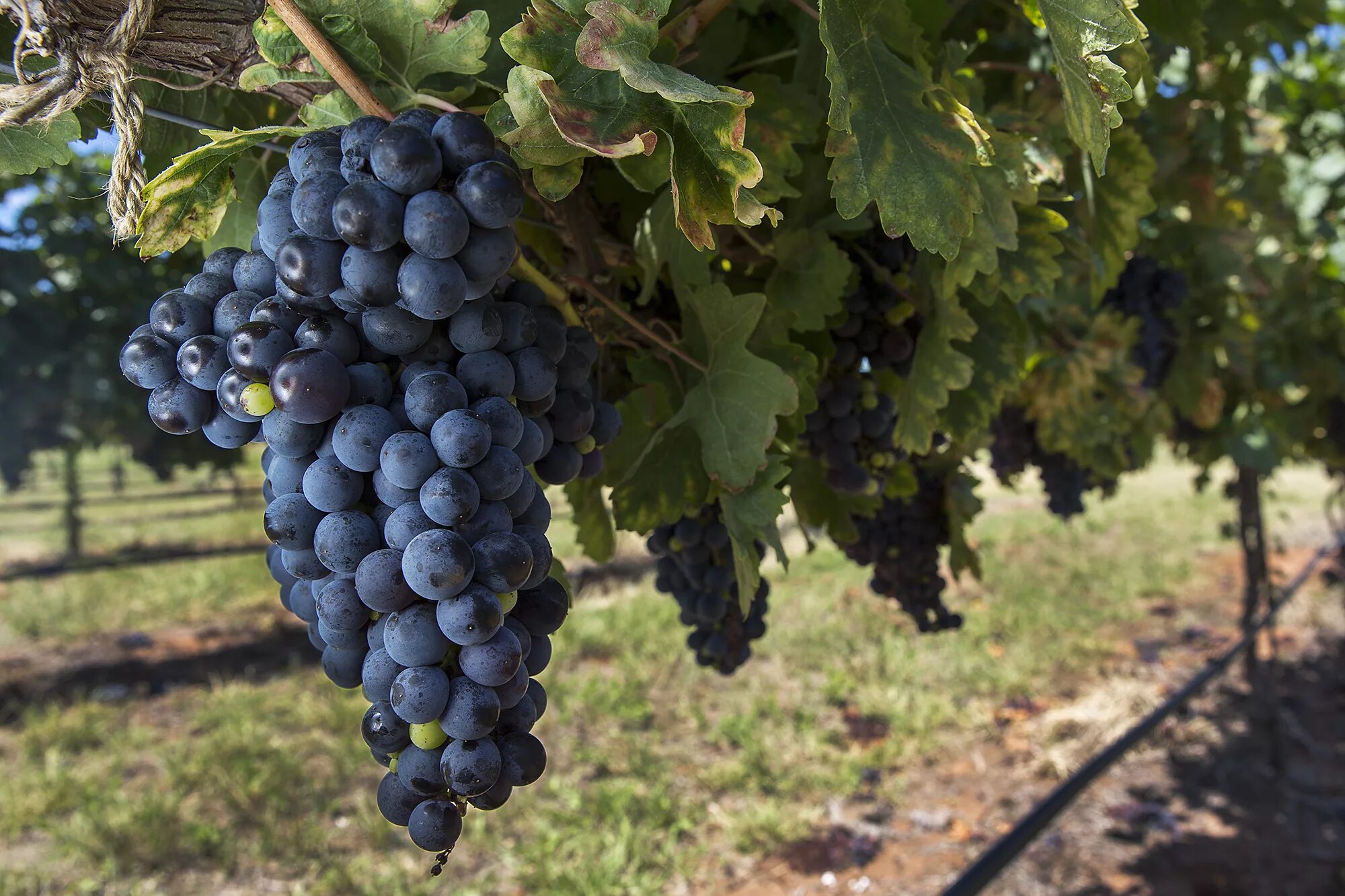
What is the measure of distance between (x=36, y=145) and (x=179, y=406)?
0.33 m

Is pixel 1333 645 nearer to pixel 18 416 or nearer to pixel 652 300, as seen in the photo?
pixel 652 300

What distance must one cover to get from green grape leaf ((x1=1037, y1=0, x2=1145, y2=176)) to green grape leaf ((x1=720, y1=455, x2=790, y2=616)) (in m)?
0.43

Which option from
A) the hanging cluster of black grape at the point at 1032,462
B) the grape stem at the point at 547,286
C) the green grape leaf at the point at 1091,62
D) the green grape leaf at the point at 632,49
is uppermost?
the hanging cluster of black grape at the point at 1032,462

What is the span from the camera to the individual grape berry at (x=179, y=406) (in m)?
0.64

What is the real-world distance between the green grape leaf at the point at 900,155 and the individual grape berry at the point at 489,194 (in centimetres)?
30

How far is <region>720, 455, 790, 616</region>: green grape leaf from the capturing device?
94 centimetres

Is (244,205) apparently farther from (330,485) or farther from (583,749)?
(583,749)

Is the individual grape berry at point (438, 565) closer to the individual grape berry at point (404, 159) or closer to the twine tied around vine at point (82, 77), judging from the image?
the individual grape berry at point (404, 159)

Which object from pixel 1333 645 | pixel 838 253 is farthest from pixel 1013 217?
pixel 1333 645

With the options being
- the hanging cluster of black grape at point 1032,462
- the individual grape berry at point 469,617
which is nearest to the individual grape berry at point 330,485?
the individual grape berry at point 469,617

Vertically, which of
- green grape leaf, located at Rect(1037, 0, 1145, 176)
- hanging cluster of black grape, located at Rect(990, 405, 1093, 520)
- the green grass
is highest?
hanging cluster of black grape, located at Rect(990, 405, 1093, 520)

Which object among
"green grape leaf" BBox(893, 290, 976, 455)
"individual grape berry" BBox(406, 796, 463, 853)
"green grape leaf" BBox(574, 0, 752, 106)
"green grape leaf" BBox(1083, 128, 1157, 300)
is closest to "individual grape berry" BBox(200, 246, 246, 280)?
"green grape leaf" BBox(574, 0, 752, 106)

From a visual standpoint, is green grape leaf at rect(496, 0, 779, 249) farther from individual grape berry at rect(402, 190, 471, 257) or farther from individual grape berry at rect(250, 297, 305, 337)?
individual grape berry at rect(250, 297, 305, 337)

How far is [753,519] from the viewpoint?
0.96 metres
